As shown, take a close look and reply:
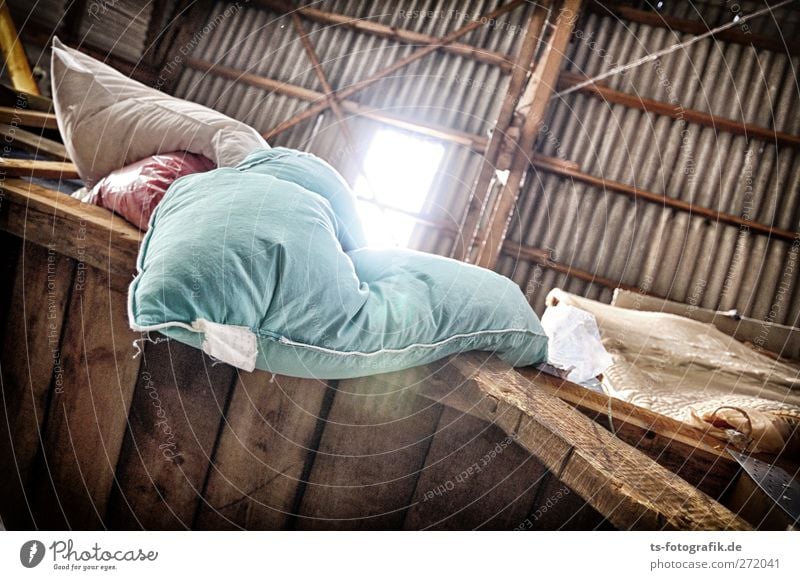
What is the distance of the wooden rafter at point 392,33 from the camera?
5.59m

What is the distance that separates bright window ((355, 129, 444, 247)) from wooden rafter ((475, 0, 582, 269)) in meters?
1.55

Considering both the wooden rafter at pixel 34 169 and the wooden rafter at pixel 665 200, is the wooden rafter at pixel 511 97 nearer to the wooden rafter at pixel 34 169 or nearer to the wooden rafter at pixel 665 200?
the wooden rafter at pixel 665 200

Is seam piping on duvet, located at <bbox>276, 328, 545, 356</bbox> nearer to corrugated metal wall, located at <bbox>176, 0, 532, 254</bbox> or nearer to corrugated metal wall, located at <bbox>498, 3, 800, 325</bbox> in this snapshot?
corrugated metal wall, located at <bbox>498, 3, 800, 325</bbox>

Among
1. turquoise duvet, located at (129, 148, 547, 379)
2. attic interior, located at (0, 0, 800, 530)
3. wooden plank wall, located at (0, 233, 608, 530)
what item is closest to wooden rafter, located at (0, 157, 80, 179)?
attic interior, located at (0, 0, 800, 530)

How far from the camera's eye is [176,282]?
756 mm

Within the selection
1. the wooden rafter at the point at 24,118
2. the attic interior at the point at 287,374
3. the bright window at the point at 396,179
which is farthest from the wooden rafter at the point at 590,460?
the bright window at the point at 396,179

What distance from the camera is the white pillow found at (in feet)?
4.72

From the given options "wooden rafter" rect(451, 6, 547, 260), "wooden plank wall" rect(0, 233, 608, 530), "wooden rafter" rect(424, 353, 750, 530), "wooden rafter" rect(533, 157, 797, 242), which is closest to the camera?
"wooden rafter" rect(424, 353, 750, 530)

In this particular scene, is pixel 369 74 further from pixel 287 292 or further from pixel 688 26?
pixel 287 292

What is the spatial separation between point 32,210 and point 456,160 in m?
4.99

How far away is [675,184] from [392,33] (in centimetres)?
374

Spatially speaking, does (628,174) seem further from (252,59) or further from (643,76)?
(252,59)

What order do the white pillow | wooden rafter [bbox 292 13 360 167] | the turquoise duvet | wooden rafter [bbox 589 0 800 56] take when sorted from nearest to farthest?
the turquoise duvet, the white pillow, wooden rafter [bbox 589 0 800 56], wooden rafter [bbox 292 13 360 167]

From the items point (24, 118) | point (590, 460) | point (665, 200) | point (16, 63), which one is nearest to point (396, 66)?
point (665, 200)
